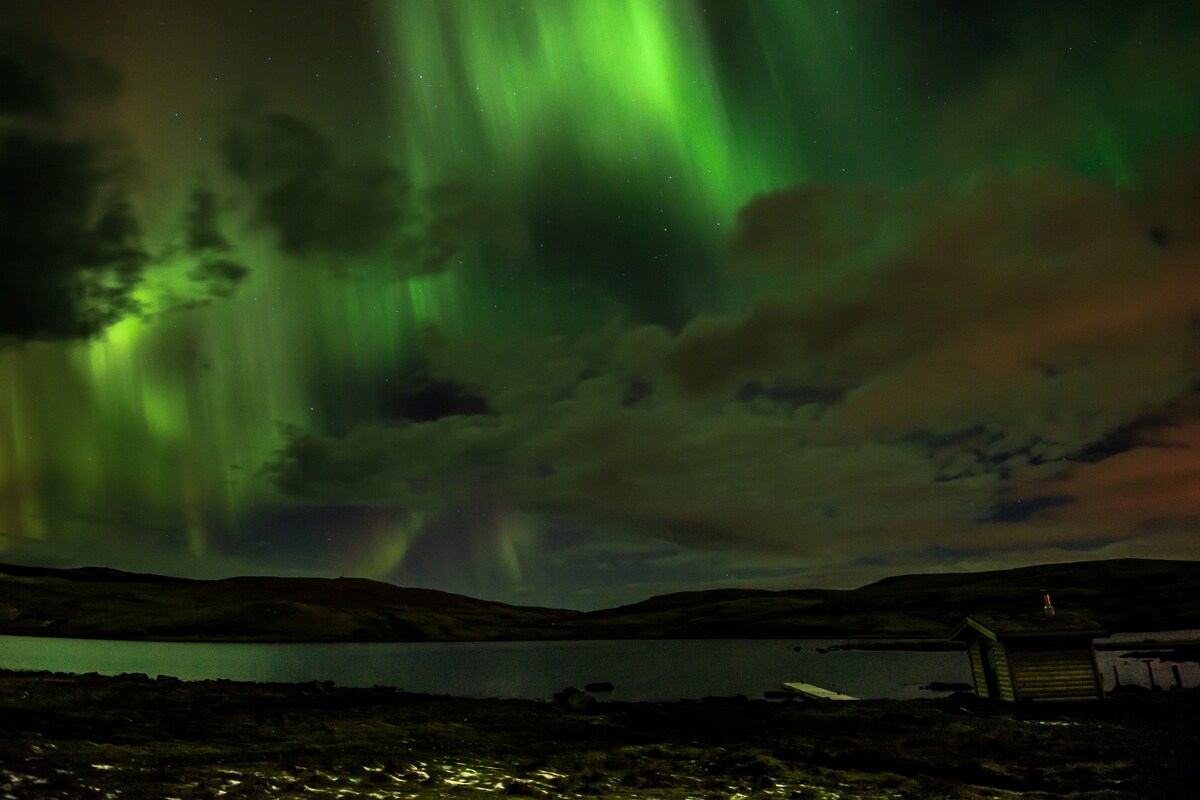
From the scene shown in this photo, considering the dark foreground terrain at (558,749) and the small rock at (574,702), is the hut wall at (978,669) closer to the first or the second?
the dark foreground terrain at (558,749)

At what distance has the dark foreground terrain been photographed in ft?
68.9

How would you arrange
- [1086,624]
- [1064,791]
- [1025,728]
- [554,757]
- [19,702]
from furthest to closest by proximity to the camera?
1. [1086,624]
2. [1025,728]
3. [19,702]
4. [554,757]
5. [1064,791]

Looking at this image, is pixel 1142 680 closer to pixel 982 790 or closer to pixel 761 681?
pixel 761 681

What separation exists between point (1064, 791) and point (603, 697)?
1979 inches

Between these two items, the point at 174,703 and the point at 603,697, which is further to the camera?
the point at 603,697

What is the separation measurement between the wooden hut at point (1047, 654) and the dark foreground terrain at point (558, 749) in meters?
1.09

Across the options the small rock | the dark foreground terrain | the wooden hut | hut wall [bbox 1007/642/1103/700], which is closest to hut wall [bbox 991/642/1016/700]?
the wooden hut

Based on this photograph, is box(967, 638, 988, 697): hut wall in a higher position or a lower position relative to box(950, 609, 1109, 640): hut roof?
lower

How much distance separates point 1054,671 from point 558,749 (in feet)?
91.6

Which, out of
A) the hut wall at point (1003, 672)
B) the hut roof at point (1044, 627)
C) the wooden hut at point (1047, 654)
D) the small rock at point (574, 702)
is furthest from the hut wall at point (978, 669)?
the small rock at point (574, 702)

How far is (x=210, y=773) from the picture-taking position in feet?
68.1

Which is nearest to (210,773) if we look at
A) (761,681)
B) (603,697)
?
(603,697)

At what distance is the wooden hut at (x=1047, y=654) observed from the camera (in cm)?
4172

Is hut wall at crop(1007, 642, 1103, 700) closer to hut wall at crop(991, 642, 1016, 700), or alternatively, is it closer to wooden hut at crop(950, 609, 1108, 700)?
wooden hut at crop(950, 609, 1108, 700)
